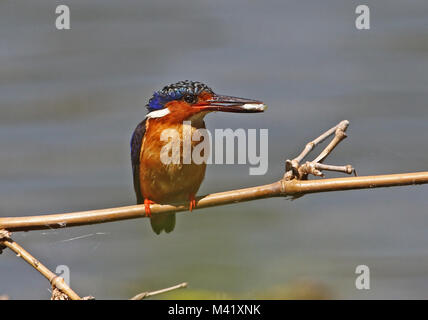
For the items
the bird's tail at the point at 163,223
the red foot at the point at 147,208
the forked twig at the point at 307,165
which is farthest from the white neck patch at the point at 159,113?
the forked twig at the point at 307,165

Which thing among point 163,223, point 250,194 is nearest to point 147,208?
point 250,194

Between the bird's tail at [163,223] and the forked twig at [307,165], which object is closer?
the forked twig at [307,165]

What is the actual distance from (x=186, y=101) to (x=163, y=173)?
1.09ft

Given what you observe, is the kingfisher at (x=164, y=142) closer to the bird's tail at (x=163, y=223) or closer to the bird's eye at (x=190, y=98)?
the bird's eye at (x=190, y=98)

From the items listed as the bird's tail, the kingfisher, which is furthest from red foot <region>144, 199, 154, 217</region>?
the bird's tail

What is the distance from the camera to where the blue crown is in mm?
2973

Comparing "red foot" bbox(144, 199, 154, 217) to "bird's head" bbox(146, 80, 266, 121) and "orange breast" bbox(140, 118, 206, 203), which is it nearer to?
"orange breast" bbox(140, 118, 206, 203)

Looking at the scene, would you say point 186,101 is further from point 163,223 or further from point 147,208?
point 147,208

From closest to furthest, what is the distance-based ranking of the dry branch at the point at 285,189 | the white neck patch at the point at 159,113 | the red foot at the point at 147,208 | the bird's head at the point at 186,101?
the dry branch at the point at 285,189
the red foot at the point at 147,208
the bird's head at the point at 186,101
the white neck patch at the point at 159,113

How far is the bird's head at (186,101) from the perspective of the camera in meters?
2.93

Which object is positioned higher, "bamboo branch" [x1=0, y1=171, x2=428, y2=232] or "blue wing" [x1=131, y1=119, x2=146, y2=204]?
"blue wing" [x1=131, y1=119, x2=146, y2=204]

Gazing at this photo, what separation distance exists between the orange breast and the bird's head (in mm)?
50
